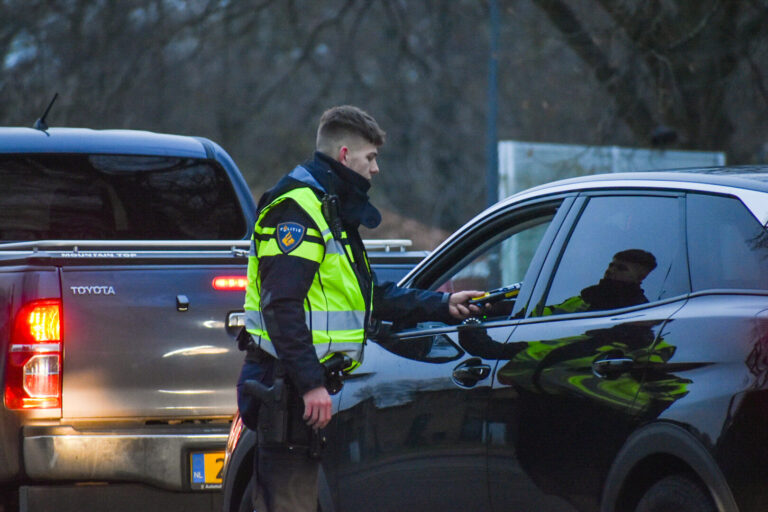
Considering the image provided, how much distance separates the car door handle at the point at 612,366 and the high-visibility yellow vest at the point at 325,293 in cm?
100

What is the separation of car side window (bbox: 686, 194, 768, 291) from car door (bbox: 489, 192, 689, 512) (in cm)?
5

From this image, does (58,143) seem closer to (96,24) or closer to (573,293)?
(573,293)

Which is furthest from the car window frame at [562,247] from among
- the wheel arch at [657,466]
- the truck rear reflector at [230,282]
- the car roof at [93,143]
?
the car roof at [93,143]

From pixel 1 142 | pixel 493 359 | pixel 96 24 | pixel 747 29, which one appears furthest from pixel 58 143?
pixel 96 24

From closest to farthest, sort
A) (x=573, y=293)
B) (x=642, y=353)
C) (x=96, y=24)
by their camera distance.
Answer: (x=642, y=353) → (x=573, y=293) → (x=96, y=24)

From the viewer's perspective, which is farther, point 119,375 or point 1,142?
point 1,142

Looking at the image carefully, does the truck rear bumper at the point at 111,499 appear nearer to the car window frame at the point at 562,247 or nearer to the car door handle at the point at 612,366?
the car window frame at the point at 562,247

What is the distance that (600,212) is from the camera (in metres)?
3.98

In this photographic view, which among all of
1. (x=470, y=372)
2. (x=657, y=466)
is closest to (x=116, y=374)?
(x=470, y=372)

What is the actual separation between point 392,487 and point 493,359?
1.96 ft

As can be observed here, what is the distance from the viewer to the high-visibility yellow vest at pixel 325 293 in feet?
14.0

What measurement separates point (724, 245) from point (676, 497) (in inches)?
24.2

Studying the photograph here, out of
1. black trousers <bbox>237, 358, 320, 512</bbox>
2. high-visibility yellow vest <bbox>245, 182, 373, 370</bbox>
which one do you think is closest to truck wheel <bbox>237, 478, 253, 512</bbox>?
black trousers <bbox>237, 358, 320, 512</bbox>

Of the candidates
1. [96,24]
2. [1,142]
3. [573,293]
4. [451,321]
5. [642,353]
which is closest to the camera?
[642,353]
